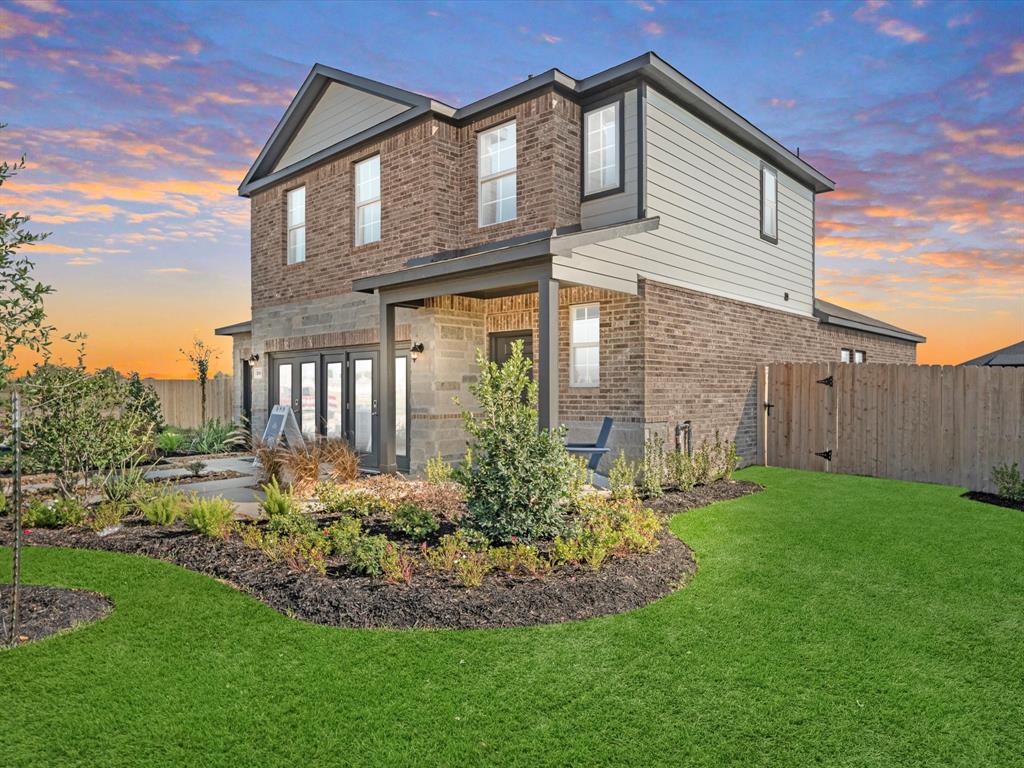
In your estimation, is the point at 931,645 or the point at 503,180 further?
the point at 503,180

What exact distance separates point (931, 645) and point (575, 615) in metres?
2.33

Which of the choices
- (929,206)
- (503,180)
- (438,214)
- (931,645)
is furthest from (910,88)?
(931,645)

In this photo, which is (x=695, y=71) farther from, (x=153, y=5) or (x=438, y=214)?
(x=153, y=5)

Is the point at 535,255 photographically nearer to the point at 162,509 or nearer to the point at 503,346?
the point at 503,346

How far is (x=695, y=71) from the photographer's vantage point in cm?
1147

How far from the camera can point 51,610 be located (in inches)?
186

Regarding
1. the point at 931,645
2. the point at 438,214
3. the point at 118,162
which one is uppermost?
the point at 118,162

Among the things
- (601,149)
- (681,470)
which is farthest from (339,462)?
(601,149)

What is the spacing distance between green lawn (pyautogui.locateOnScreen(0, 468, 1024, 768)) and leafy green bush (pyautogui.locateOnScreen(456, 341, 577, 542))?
1.40 meters

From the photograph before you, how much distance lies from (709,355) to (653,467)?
10.1 feet

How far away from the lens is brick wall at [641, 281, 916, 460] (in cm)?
1038

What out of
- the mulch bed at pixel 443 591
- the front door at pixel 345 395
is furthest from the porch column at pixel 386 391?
the mulch bed at pixel 443 591

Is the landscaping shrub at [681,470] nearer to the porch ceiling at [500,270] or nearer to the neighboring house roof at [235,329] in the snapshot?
the porch ceiling at [500,270]

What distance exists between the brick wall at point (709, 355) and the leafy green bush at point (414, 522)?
4.72 m
